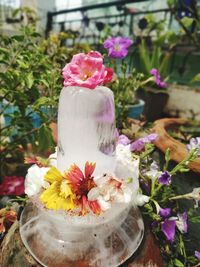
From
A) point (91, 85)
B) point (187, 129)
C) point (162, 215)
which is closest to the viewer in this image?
point (91, 85)

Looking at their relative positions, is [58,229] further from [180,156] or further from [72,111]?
[180,156]

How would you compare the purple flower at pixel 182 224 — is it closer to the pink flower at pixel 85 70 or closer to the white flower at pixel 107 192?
the white flower at pixel 107 192

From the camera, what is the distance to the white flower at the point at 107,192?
0.67m

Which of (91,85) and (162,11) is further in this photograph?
(162,11)

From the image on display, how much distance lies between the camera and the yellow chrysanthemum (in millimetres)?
656

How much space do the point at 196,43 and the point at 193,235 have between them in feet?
4.16

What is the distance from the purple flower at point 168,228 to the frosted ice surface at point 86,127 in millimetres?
267

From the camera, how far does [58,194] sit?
2.22ft

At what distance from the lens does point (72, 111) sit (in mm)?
675

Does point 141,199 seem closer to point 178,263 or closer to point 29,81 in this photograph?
point 178,263

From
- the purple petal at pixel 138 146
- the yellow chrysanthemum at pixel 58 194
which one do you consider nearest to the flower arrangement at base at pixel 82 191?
the yellow chrysanthemum at pixel 58 194

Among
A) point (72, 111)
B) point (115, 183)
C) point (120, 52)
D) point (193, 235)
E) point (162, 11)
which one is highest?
point (162, 11)

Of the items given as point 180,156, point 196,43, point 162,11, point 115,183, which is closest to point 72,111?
point 115,183

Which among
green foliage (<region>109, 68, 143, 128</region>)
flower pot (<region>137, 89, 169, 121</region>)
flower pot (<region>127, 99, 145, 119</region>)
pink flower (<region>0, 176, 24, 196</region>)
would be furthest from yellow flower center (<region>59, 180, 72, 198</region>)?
flower pot (<region>137, 89, 169, 121</region>)
